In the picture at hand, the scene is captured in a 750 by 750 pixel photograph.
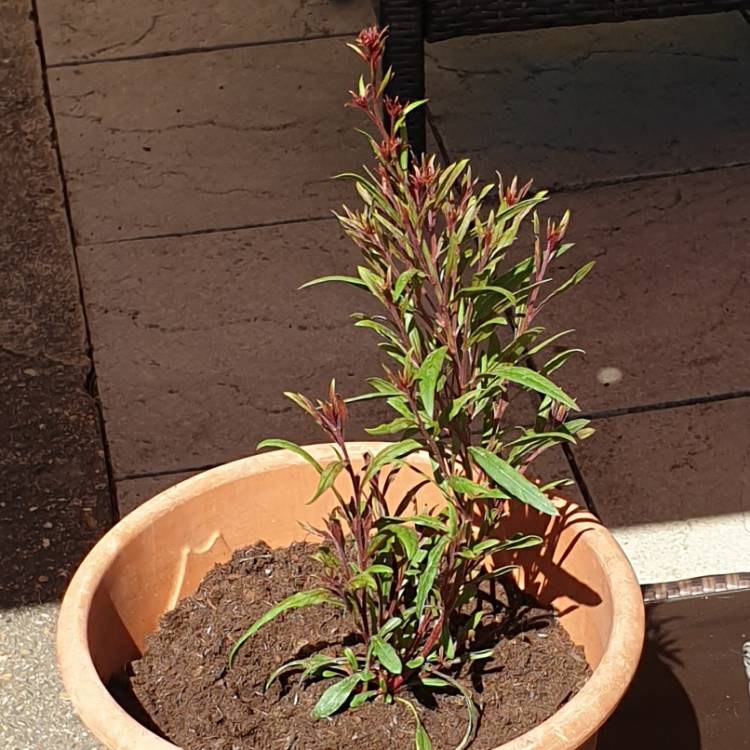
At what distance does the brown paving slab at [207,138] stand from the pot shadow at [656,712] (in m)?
1.80

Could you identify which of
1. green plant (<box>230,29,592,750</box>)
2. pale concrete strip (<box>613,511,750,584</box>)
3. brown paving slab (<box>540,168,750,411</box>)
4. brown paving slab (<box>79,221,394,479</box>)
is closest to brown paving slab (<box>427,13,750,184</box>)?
brown paving slab (<box>540,168,750,411</box>)

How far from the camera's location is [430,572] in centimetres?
177

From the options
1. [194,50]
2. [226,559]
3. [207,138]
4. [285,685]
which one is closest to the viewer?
[285,685]

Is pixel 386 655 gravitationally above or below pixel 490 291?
below

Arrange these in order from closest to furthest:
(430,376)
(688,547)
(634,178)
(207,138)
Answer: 1. (430,376)
2. (688,547)
3. (634,178)
4. (207,138)

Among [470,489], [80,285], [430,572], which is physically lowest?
[80,285]

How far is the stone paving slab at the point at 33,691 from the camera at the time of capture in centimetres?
254

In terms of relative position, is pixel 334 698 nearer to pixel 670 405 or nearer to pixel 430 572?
pixel 430 572

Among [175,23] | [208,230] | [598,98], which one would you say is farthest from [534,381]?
[175,23]

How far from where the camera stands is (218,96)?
4348mm

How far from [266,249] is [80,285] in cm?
50

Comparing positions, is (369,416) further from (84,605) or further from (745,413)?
(84,605)

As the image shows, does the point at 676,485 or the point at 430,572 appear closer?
the point at 430,572

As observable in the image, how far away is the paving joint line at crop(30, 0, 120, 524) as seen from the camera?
3.12m
